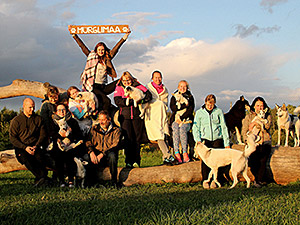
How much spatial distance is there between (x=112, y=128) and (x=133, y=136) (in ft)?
2.46

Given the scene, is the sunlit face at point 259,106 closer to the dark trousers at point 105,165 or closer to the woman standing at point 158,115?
the woman standing at point 158,115

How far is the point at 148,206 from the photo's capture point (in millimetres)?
5395

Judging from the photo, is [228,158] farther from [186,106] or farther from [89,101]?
[89,101]

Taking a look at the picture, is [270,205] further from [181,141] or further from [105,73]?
[105,73]

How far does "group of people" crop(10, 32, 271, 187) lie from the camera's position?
24.4 ft

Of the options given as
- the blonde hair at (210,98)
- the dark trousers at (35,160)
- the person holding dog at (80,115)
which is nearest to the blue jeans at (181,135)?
the blonde hair at (210,98)

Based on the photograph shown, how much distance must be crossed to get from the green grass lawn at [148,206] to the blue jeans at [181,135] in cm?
116

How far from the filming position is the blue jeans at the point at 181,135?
26.6 ft

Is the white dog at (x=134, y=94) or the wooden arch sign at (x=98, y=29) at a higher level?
the wooden arch sign at (x=98, y=29)

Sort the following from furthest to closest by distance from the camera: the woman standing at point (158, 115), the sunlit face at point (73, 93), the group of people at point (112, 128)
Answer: the sunlit face at point (73, 93), the woman standing at point (158, 115), the group of people at point (112, 128)

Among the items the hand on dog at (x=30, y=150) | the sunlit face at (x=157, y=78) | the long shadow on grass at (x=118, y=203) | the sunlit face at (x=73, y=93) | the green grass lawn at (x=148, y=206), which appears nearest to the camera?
the green grass lawn at (x=148, y=206)

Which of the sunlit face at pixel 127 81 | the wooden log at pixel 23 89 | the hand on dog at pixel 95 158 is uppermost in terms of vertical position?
the wooden log at pixel 23 89

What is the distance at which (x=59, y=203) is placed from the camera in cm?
577

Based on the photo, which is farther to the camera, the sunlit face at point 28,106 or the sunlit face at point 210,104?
the sunlit face at point 210,104
